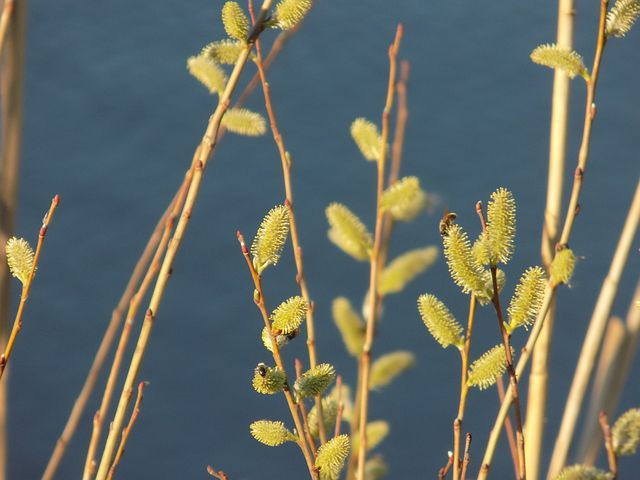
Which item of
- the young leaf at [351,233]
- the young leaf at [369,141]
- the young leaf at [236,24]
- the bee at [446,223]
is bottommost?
the bee at [446,223]

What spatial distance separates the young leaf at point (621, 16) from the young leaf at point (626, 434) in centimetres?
16

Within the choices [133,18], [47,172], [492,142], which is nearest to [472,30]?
[492,142]

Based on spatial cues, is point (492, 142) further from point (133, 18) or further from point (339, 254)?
point (133, 18)

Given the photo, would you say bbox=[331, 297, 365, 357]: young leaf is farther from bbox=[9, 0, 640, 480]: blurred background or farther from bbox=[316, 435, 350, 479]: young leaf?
bbox=[9, 0, 640, 480]: blurred background

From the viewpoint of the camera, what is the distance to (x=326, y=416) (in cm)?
51

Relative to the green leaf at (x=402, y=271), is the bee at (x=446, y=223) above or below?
below

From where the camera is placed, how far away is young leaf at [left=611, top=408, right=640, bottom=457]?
38cm

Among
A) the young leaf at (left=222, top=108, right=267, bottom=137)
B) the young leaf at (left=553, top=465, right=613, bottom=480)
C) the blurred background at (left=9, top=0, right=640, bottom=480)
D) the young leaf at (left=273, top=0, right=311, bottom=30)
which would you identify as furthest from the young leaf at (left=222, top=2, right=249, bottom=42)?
the blurred background at (left=9, top=0, right=640, bottom=480)

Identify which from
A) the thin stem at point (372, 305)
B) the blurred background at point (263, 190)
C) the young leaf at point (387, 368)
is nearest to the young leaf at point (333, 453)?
the thin stem at point (372, 305)

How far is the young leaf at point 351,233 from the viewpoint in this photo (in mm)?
429

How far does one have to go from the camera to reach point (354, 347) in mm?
477

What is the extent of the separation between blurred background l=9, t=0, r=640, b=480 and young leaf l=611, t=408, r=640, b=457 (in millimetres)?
1384

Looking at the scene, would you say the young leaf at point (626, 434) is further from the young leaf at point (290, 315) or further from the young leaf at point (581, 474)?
the young leaf at point (290, 315)

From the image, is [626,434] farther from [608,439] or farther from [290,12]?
[290,12]
